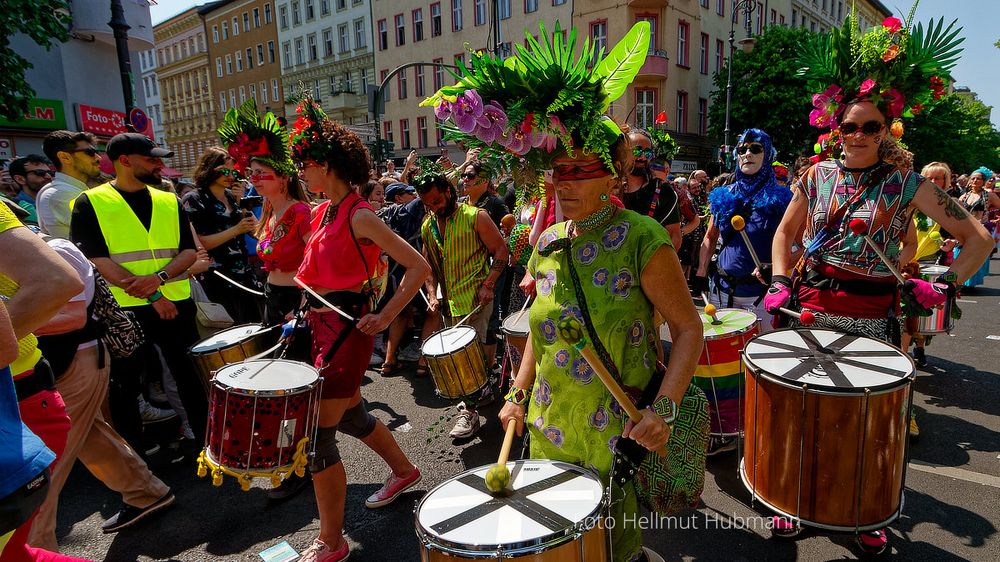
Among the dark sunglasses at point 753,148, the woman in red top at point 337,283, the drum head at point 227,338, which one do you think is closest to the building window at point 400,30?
the dark sunglasses at point 753,148

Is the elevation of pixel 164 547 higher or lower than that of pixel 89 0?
lower

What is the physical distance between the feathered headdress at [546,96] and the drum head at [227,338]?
2.45 m

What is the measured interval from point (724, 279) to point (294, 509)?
359cm

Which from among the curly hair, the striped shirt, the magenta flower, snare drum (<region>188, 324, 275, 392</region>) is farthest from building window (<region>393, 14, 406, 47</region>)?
the magenta flower


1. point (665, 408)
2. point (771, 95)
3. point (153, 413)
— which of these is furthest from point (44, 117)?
point (771, 95)

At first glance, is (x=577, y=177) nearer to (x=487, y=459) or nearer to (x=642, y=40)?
(x=642, y=40)

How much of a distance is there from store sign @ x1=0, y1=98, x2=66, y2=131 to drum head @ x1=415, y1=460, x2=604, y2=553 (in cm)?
1757

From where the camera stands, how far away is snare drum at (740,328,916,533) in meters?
2.12

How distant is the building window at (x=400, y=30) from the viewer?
33.3 meters

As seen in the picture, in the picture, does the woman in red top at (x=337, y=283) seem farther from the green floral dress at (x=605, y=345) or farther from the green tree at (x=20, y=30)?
the green tree at (x=20, y=30)

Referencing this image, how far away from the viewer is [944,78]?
291 centimetres

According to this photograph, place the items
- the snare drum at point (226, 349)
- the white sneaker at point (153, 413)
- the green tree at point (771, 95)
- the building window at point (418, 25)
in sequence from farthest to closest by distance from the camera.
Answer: the building window at point (418, 25) → the green tree at point (771, 95) → the white sneaker at point (153, 413) → the snare drum at point (226, 349)

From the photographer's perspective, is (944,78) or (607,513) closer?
(607,513)

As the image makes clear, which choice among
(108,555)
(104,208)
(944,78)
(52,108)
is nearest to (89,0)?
(52,108)
